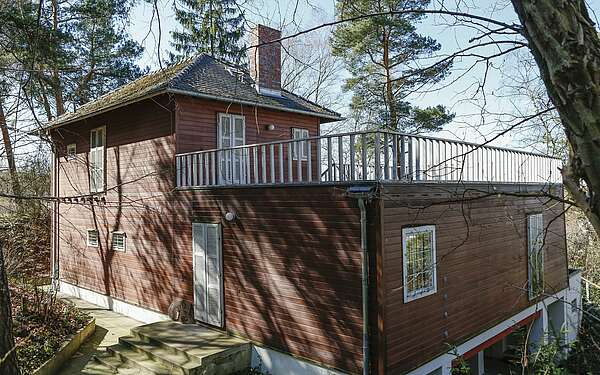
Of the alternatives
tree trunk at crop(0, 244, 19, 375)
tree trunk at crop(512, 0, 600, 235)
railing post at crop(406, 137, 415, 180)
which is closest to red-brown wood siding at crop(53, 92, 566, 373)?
railing post at crop(406, 137, 415, 180)

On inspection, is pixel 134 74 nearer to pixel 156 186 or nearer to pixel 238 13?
pixel 156 186

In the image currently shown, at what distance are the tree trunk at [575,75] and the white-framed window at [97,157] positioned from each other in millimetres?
12124


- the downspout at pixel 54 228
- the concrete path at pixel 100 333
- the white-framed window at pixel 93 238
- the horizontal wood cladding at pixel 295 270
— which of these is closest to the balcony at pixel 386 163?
the horizontal wood cladding at pixel 295 270

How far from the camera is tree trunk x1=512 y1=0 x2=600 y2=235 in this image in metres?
1.62

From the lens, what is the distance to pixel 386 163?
654cm

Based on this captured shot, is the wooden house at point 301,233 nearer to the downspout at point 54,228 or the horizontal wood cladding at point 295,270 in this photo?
the horizontal wood cladding at point 295,270

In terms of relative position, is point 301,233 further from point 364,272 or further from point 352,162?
point 352,162

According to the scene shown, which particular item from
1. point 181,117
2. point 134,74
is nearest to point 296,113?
point 181,117

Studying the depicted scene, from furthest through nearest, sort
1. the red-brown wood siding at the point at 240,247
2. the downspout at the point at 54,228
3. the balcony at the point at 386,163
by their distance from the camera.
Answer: the downspout at the point at 54,228, the red-brown wood siding at the point at 240,247, the balcony at the point at 386,163

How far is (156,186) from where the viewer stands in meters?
10.4

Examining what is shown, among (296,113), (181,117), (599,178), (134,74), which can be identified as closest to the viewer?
(599,178)

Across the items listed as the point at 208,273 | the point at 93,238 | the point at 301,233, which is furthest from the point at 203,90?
the point at 93,238

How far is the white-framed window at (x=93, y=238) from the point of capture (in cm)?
1249

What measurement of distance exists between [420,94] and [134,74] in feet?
51.0
